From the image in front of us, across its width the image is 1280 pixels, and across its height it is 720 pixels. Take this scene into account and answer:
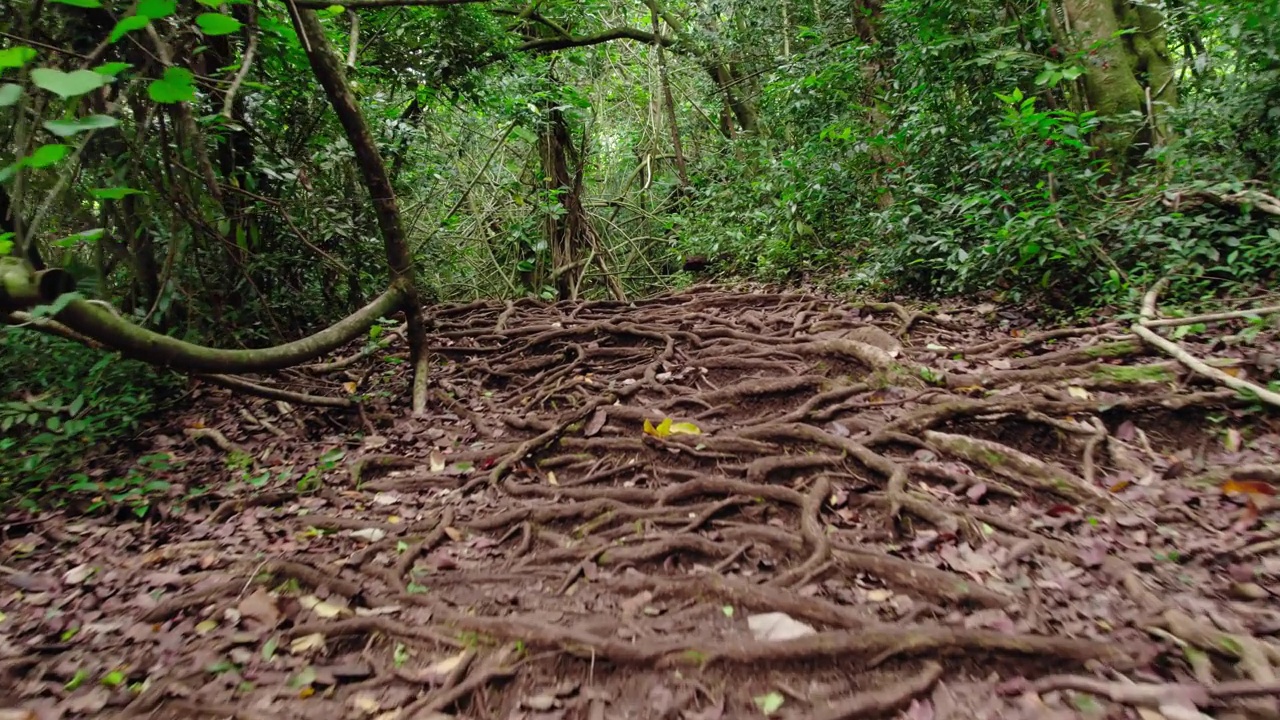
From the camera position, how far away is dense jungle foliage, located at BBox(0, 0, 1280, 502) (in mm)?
3756

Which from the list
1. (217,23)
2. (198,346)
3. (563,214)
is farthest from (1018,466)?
(563,214)

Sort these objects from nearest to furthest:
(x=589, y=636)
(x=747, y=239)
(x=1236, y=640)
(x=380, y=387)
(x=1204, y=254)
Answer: (x=1236, y=640) → (x=589, y=636) → (x=1204, y=254) → (x=380, y=387) → (x=747, y=239)

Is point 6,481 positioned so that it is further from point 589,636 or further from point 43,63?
point 589,636

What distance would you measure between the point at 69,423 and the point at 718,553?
142 inches

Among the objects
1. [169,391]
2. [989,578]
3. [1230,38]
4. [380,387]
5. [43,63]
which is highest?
[43,63]

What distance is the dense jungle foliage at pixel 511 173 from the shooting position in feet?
12.3

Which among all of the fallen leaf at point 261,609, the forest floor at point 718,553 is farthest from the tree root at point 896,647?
the fallen leaf at point 261,609

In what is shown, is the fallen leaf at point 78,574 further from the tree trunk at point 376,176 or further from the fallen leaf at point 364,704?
the tree trunk at point 376,176

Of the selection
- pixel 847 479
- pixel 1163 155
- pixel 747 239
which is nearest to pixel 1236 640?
pixel 847 479

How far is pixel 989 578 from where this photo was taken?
243cm

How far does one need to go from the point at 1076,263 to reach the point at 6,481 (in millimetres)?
6598

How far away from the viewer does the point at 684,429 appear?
3.95m

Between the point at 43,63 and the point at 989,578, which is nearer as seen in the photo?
the point at 989,578

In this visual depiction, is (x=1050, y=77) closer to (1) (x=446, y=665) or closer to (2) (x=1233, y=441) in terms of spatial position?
(2) (x=1233, y=441)
